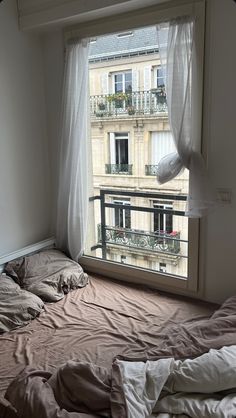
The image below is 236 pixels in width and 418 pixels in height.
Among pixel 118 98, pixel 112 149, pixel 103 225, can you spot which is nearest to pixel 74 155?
pixel 112 149

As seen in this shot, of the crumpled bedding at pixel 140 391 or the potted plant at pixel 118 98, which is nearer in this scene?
the crumpled bedding at pixel 140 391

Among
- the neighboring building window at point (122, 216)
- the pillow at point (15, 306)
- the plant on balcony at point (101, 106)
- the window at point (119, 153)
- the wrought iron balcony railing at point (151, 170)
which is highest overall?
the plant on balcony at point (101, 106)

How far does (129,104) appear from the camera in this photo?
2703 mm

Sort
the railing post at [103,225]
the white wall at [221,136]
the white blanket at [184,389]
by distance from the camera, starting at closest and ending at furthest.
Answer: the white blanket at [184,389] → the white wall at [221,136] → the railing post at [103,225]

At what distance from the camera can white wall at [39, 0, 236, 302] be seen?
215cm

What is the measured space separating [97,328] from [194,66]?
1805 millimetres

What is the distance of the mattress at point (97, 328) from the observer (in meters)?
1.94

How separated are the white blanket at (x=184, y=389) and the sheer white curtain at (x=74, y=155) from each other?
1702 mm

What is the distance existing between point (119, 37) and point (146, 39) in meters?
0.24

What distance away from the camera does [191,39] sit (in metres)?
2.19

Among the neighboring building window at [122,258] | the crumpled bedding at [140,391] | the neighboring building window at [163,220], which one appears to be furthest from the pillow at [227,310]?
the neighboring building window at [122,258]

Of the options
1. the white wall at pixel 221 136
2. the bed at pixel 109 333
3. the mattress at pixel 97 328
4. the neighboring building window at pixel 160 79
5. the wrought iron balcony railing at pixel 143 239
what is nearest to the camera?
the bed at pixel 109 333

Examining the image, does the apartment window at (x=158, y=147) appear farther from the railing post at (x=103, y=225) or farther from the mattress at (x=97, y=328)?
the mattress at (x=97, y=328)

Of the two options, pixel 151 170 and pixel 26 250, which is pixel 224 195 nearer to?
pixel 151 170
